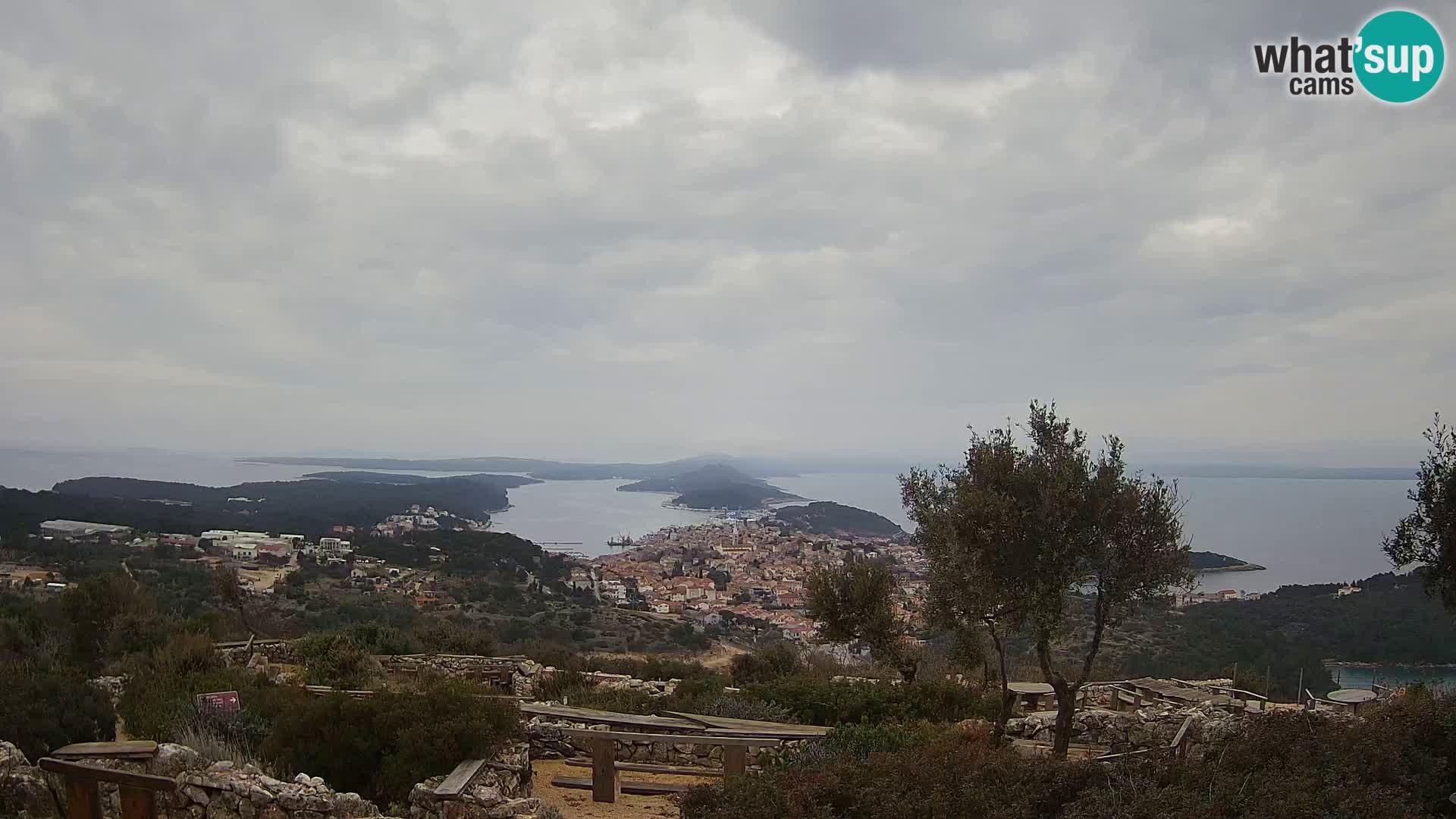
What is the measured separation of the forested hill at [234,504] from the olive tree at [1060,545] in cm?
3751

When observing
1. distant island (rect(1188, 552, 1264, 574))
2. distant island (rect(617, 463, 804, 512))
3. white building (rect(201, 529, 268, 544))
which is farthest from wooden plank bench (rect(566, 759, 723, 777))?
distant island (rect(617, 463, 804, 512))

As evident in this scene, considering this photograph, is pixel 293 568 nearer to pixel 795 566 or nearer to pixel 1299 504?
pixel 795 566

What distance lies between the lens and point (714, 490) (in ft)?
287

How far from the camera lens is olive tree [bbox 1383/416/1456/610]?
28.0 feet

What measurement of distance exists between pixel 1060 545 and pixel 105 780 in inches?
317

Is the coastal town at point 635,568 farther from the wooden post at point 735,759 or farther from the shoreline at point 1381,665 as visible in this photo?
the wooden post at point 735,759

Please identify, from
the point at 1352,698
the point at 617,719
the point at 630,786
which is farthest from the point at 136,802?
the point at 1352,698

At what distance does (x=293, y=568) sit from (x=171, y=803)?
28.9 metres

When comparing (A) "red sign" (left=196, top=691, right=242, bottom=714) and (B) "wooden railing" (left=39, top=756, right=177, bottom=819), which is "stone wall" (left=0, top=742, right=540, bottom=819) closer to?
(B) "wooden railing" (left=39, top=756, right=177, bottom=819)

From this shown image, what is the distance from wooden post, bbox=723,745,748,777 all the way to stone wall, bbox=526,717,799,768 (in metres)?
0.96

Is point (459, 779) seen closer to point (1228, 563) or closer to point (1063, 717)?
point (1063, 717)

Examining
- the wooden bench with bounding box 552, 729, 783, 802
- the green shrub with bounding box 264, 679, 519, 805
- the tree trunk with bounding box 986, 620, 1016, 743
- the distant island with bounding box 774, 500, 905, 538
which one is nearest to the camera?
the green shrub with bounding box 264, 679, 519, 805

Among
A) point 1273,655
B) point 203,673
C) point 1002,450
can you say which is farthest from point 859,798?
point 1273,655

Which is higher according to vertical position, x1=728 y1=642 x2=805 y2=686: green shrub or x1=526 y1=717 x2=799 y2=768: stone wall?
x1=526 y1=717 x2=799 y2=768: stone wall
